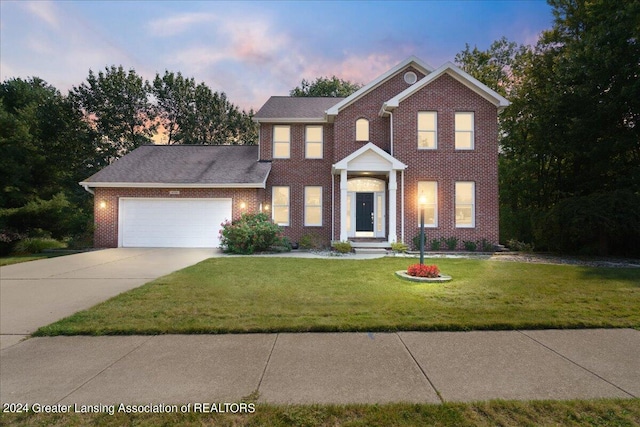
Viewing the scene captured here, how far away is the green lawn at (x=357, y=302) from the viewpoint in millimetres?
4539

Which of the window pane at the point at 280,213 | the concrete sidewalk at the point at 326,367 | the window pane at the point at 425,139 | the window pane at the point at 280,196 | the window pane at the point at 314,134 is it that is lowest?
the concrete sidewalk at the point at 326,367

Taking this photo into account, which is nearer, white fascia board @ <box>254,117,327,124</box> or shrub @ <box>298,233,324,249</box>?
shrub @ <box>298,233,324,249</box>

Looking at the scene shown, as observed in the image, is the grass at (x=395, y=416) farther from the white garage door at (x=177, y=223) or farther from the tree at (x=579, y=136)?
the white garage door at (x=177, y=223)

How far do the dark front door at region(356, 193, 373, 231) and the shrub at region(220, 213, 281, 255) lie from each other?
397 cm

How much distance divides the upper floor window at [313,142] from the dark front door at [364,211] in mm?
2973

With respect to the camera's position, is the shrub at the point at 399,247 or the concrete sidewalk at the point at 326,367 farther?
the shrub at the point at 399,247

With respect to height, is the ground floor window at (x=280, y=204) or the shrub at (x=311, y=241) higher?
the ground floor window at (x=280, y=204)

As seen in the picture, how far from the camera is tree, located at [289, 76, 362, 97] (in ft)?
109

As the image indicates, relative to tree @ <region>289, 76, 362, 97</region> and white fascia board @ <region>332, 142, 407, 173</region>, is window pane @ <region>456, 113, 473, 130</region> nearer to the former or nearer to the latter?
white fascia board @ <region>332, 142, 407, 173</region>

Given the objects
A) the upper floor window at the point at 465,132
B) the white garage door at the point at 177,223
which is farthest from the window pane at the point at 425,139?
the white garage door at the point at 177,223

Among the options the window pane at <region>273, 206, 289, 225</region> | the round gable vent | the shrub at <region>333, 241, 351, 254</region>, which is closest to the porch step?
the shrub at <region>333, 241, 351, 254</region>

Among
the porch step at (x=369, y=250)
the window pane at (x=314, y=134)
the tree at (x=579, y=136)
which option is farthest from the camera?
the window pane at (x=314, y=134)

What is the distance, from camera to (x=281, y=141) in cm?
1590

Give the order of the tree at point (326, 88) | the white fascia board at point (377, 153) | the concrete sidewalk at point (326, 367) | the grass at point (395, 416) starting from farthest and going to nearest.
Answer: the tree at point (326, 88)
the white fascia board at point (377, 153)
the concrete sidewalk at point (326, 367)
the grass at point (395, 416)
